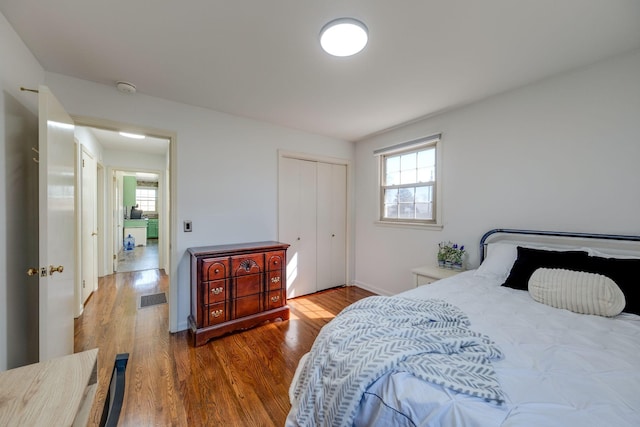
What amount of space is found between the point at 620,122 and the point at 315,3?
7.69 ft

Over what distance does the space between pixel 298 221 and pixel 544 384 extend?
3035 millimetres

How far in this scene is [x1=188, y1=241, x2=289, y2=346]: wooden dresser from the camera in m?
2.40

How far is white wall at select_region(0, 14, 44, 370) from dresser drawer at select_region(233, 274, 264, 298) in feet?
4.72

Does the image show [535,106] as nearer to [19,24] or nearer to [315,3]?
[315,3]

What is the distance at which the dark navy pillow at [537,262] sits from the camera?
1.73 meters

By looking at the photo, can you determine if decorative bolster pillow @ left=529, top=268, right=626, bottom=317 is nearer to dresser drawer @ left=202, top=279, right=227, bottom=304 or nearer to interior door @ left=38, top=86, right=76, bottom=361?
dresser drawer @ left=202, top=279, right=227, bottom=304

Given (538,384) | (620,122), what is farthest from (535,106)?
(538,384)

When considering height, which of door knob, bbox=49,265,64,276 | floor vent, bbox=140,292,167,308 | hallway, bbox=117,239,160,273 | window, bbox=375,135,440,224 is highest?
window, bbox=375,135,440,224

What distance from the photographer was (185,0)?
1373 millimetres

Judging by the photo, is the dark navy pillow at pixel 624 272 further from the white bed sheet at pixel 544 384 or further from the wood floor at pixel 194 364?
the wood floor at pixel 194 364

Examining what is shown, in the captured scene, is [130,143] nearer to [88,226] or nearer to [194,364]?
[88,226]

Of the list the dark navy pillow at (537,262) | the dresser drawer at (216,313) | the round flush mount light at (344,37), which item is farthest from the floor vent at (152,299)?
the dark navy pillow at (537,262)

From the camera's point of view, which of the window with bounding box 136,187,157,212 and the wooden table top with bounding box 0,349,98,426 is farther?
the window with bounding box 136,187,157,212

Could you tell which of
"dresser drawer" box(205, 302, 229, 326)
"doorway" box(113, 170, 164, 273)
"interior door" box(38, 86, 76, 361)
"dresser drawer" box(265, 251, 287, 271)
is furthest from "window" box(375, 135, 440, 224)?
"doorway" box(113, 170, 164, 273)
